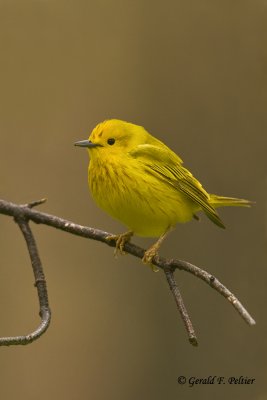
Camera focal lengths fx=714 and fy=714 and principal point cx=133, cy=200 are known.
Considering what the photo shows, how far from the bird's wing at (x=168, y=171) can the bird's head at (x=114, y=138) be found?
0.14 ft

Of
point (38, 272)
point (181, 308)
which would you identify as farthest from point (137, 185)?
point (181, 308)

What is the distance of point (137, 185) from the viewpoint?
2.48m

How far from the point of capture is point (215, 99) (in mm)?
4754

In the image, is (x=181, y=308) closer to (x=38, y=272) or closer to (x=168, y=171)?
(x=38, y=272)

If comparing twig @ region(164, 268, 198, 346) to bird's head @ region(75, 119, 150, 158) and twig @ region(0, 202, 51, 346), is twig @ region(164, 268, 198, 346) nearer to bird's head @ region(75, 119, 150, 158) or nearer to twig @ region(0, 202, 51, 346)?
twig @ region(0, 202, 51, 346)

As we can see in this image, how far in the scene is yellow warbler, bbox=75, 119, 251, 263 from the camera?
2408 millimetres

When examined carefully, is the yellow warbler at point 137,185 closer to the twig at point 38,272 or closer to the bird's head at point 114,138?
the bird's head at point 114,138

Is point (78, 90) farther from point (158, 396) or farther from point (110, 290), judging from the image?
point (158, 396)

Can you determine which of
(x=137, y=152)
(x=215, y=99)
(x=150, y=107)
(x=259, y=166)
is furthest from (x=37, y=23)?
(x=137, y=152)

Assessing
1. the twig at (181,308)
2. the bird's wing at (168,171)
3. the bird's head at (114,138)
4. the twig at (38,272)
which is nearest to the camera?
the twig at (181,308)

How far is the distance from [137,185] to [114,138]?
18 centimetres

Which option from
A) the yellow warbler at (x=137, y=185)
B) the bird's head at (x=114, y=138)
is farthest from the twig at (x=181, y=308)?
the bird's head at (x=114, y=138)

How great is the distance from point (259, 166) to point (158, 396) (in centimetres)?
166

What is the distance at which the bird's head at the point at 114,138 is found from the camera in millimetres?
2395
